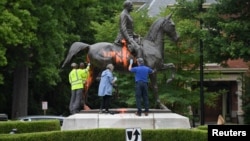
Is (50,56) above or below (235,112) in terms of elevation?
above

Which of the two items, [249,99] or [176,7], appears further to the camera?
[249,99]

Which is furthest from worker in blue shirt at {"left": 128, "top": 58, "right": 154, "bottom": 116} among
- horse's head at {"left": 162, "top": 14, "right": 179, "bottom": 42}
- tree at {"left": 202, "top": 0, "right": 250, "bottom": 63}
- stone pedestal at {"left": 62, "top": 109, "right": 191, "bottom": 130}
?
tree at {"left": 202, "top": 0, "right": 250, "bottom": 63}

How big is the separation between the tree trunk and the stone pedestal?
22.9 m

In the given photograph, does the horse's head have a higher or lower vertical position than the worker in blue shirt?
higher

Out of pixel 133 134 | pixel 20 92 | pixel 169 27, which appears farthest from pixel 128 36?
pixel 20 92

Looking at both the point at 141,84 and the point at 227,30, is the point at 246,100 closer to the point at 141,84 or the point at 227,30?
the point at 227,30

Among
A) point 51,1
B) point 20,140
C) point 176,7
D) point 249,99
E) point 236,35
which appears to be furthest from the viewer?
point 249,99

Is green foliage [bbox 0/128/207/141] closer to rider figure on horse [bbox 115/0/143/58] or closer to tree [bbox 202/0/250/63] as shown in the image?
rider figure on horse [bbox 115/0/143/58]

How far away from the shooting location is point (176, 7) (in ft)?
113

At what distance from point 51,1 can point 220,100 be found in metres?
19.4

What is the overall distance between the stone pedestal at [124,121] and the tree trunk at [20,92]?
900 inches

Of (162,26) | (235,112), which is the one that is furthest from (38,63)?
(162,26)

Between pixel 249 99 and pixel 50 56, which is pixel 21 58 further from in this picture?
pixel 249 99

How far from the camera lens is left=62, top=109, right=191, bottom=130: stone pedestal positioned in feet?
67.1
